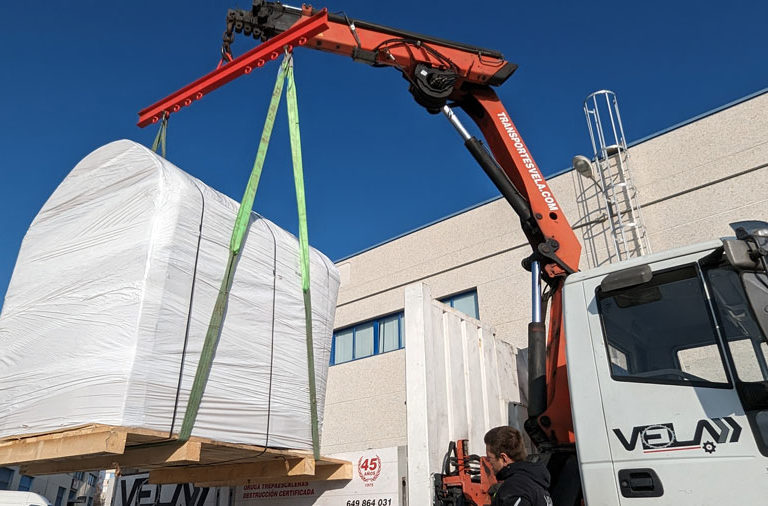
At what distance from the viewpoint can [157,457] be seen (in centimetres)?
396

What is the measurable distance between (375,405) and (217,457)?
7.32 meters

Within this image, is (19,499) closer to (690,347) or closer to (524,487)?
(524,487)

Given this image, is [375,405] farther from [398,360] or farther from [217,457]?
[217,457]

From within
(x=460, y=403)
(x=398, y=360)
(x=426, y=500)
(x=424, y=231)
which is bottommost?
(x=426, y=500)

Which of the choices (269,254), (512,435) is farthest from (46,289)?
(512,435)

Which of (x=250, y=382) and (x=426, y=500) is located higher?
(x=250, y=382)

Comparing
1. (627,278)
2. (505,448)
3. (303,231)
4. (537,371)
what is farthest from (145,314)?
(627,278)

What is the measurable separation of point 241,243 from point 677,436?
304cm

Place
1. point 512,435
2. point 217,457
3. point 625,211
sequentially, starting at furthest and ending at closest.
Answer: point 625,211 < point 217,457 < point 512,435

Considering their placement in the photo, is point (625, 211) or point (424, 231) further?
point (424, 231)

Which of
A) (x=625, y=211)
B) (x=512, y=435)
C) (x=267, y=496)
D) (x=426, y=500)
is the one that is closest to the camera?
(x=512, y=435)

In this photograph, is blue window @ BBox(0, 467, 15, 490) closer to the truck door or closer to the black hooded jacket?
the black hooded jacket

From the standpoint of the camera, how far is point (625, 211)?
9.09 meters

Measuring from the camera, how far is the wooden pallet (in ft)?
11.5
